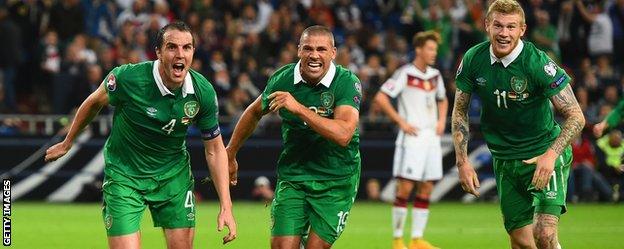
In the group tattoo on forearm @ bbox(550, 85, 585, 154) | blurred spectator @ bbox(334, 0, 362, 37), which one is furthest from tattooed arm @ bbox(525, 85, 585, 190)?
blurred spectator @ bbox(334, 0, 362, 37)

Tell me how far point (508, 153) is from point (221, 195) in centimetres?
245

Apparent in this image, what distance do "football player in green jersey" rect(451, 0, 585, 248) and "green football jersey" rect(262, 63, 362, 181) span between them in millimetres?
915

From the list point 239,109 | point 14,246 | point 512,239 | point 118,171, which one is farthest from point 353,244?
point 239,109

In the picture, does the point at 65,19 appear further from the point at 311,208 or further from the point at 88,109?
the point at 311,208

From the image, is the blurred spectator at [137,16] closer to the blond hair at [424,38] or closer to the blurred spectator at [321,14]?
the blurred spectator at [321,14]

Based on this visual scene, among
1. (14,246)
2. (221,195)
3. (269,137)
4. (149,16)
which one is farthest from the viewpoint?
(149,16)

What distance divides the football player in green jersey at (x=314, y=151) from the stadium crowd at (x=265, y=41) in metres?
12.2

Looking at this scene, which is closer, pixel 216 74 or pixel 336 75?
pixel 336 75

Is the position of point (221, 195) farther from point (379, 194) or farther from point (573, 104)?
point (379, 194)

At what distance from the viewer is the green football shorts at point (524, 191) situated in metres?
10.3

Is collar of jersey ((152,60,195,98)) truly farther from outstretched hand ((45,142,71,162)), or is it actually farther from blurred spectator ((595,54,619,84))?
blurred spectator ((595,54,619,84))

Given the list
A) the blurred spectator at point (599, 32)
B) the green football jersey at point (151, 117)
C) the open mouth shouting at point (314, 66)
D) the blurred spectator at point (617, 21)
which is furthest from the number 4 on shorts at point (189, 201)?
the blurred spectator at point (617, 21)

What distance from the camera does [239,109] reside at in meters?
22.6

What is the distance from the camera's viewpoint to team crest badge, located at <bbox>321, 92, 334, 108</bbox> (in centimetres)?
996
